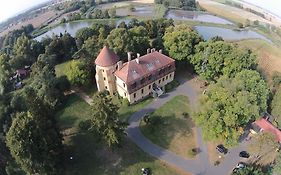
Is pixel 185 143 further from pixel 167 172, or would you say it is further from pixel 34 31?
pixel 34 31

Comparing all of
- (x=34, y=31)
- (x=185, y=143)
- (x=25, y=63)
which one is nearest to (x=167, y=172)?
(x=185, y=143)

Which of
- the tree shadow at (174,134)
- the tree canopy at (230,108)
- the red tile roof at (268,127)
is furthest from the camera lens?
the red tile roof at (268,127)

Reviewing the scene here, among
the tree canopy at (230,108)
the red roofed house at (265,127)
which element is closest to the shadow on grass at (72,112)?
the tree canopy at (230,108)

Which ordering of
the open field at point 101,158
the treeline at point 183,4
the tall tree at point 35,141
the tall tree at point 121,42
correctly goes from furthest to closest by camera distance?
the treeline at point 183,4, the tall tree at point 121,42, the open field at point 101,158, the tall tree at point 35,141

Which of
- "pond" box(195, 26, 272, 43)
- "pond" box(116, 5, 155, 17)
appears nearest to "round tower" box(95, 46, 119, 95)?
"pond" box(195, 26, 272, 43)

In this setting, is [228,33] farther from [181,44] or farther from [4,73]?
[4,73]

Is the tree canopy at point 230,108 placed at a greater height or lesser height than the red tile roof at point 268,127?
greater

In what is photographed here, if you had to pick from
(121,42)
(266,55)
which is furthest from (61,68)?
(266,55)

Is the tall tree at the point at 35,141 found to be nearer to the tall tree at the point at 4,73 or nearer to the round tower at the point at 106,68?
the round tower at the point at 106,68
